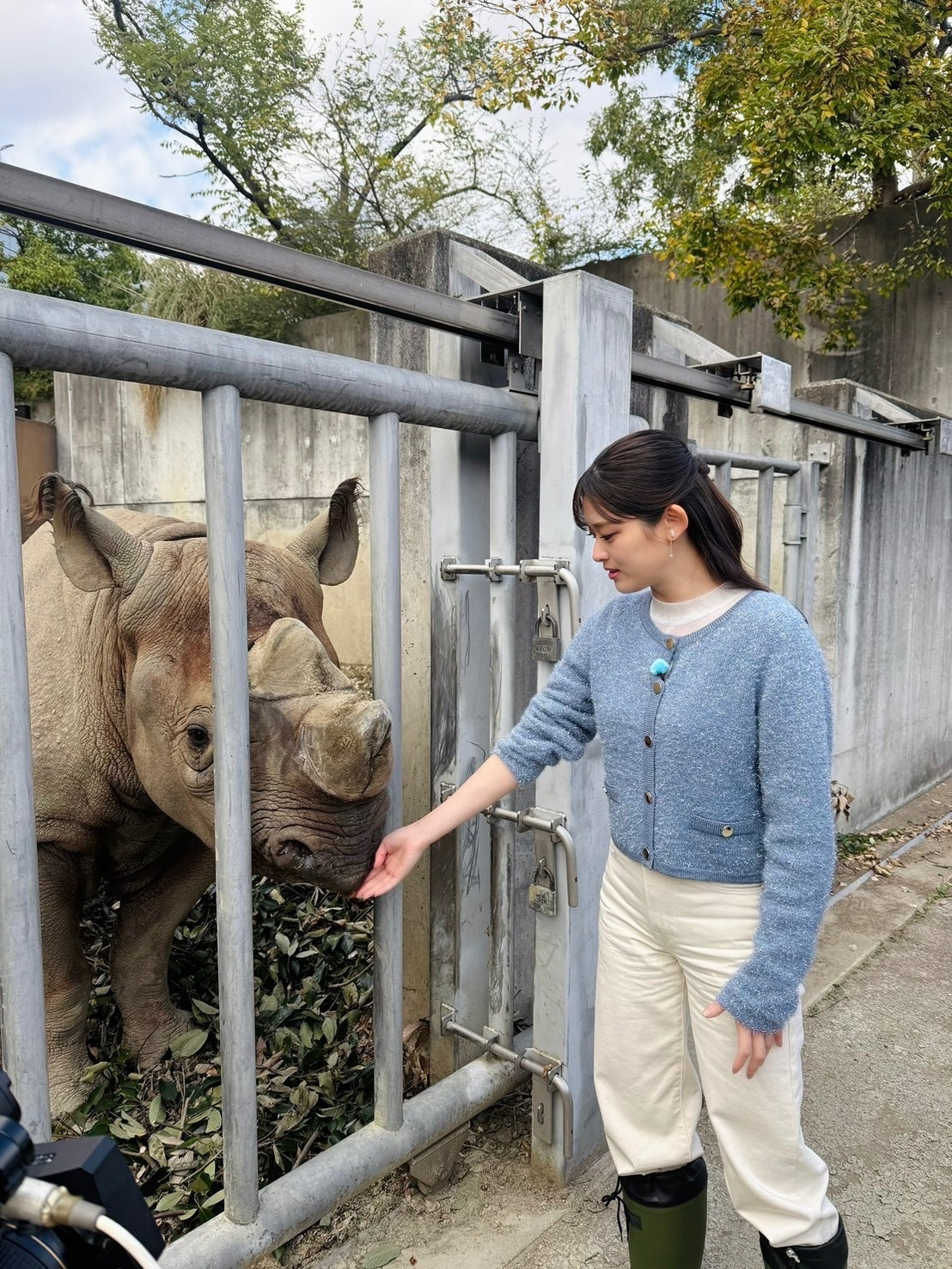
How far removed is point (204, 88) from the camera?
1317 cm

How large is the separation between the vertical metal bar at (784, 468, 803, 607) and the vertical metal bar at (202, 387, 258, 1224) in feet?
10.0

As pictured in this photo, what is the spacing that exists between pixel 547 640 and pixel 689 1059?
1008 millimetres

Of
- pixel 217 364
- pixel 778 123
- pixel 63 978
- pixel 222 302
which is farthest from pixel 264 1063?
pixel 222 302

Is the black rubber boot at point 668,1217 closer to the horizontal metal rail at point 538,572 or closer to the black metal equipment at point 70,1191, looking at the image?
the horizontal metal rail at point 538,572

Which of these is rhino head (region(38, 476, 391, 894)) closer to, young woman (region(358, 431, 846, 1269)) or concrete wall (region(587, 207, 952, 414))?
young woman (region(358, 431, 846, 1269))

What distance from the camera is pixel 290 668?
6.98 ft

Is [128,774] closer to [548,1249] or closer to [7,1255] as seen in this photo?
[548,1249]

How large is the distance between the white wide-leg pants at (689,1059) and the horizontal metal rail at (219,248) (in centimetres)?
129

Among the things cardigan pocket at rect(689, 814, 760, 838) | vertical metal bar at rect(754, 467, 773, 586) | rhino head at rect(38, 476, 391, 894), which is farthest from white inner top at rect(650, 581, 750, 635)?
vertical metal bar at rect(754, 467, 773, 586)

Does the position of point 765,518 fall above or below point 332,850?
above

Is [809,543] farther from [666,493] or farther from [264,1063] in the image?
Answer: [264,1063]

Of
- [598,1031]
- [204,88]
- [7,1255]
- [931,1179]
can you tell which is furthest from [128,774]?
[204,88]

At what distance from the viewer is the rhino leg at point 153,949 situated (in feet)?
10.7

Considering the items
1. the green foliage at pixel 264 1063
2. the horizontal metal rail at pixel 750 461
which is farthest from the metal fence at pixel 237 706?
the horizontal metal rail at pixel 750 461
